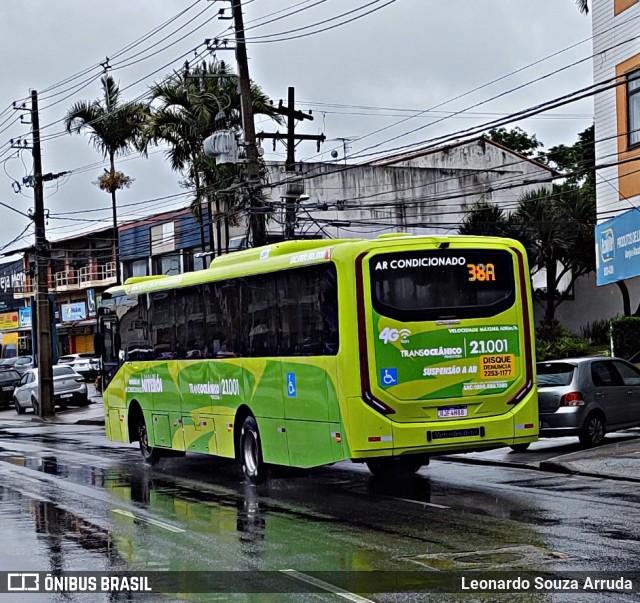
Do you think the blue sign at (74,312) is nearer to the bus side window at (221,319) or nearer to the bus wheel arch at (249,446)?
the bus side window at (221,319)

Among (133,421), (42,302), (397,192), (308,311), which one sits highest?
(397,192)

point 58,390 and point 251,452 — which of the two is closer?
point 251,452

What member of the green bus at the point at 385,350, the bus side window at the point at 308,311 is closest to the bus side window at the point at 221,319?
the green bus at the point at 385,350

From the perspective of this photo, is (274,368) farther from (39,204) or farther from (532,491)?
(39,204)

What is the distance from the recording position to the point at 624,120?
28.9 meters

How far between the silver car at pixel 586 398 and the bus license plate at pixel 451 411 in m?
5.69

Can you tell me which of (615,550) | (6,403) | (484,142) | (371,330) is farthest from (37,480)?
(484,142)

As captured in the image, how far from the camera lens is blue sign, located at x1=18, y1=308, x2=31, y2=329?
78.8 meters

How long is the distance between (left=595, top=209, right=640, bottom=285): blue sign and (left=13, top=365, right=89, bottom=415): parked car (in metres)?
21.9

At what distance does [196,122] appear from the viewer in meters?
A: 37.4

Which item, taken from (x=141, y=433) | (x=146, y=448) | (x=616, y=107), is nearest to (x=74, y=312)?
(x=616, y=107)

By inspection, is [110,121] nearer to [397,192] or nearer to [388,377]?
[397,192]

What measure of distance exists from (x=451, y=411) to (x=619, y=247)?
13.7 m

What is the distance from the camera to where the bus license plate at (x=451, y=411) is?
13891 mm
